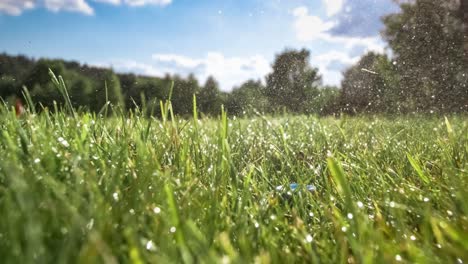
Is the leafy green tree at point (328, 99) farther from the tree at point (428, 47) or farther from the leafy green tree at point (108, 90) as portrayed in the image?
the leafy green tree at point (108, 90)

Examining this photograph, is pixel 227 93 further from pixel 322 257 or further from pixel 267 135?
pixel 322 257

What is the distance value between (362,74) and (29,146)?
30.3ft

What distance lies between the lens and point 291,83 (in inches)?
278

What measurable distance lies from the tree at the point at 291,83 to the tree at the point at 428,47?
8.77 ft

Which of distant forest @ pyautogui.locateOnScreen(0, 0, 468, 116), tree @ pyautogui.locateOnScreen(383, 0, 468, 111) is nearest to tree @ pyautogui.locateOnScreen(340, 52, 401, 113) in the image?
distant forest @ pyautogui.locateOnScreen(0, 0, 468, 116)

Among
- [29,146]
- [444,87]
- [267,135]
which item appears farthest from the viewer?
[444,87]

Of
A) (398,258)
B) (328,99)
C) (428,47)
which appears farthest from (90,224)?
(428,47)

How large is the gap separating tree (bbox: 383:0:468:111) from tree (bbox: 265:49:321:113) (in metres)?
2.67

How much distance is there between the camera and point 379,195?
1.74 meters

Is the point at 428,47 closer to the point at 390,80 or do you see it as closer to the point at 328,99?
the point at 390,80

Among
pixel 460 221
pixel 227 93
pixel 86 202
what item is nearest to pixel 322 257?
pixel 460 221

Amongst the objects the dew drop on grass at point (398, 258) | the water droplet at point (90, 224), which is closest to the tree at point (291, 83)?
the dew drop on grass at point (398, 258)

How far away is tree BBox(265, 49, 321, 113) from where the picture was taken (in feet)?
21.9

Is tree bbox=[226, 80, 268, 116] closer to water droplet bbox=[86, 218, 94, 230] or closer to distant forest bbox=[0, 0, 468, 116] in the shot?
distant forest bbox=[0, 0, 468, 116]
